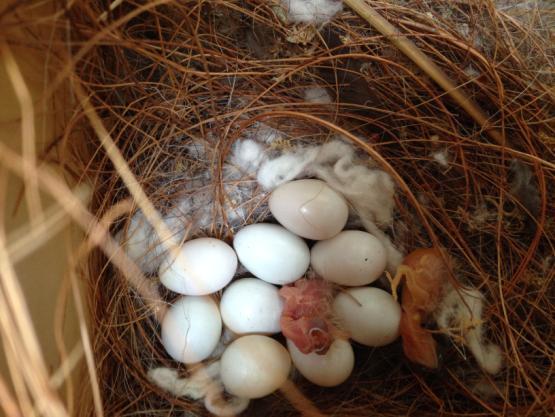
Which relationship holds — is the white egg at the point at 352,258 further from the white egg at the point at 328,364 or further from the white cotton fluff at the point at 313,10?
the white cotton fluff at the point at 313,10

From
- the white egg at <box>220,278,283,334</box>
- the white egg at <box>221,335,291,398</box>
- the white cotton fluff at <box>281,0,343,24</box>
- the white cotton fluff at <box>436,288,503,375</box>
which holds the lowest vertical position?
the white cotton fluff at <box>436,288,503,375</box>

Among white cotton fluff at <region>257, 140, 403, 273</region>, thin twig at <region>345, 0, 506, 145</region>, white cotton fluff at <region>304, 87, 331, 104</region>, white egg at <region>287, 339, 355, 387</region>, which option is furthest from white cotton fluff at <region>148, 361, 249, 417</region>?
thin twig at <region>345, 0, 506, 145</region>

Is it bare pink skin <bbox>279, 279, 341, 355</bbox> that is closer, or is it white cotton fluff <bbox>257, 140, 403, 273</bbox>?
bare pink skin <bbox>279, 279, 341, 355</bbox>

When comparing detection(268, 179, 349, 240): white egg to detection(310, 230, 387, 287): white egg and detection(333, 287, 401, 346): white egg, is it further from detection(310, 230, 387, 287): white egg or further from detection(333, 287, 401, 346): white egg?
detection(333, 287, 401, 346): white egg

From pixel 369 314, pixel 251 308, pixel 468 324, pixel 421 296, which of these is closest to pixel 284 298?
pixel 251 308

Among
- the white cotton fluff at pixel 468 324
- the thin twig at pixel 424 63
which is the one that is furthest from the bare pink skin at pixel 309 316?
the thin twig at pixel 424 63

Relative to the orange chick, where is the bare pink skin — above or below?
above

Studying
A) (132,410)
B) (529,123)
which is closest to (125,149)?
(132,410)
